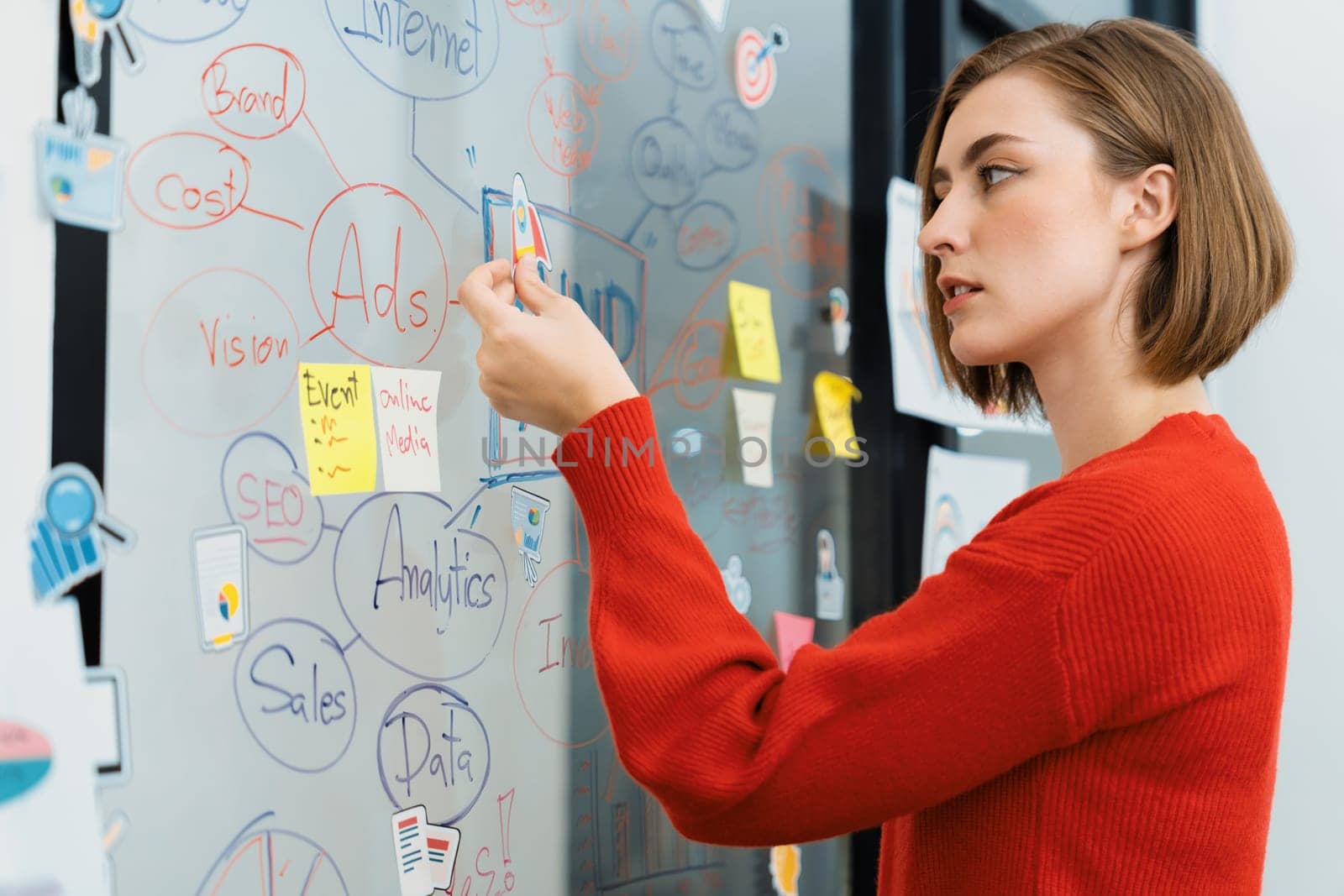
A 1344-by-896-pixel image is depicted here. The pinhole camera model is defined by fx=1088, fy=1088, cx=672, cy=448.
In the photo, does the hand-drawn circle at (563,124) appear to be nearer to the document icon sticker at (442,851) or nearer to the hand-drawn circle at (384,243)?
the hand-drawn circle at (384,243)

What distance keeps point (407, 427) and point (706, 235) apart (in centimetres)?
44

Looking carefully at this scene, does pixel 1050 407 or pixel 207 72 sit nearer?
pixel 207 72

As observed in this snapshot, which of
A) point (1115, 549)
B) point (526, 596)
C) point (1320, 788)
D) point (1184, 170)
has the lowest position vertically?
point (1320, 788)

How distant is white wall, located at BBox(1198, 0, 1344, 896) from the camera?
1601 mm

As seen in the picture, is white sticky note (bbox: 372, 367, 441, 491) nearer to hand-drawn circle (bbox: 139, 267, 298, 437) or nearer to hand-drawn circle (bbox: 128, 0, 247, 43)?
hand-drawn circle (bbox: 139, 267, 298, 437)

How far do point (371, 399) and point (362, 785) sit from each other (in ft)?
0.96

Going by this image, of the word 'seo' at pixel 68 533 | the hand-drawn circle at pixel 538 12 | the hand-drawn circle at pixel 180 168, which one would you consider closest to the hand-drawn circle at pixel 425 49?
the hand-drawn circle at pixel 538 12

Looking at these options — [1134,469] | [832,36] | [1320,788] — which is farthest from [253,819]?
[1320,788]

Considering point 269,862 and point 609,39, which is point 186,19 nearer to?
point 609,39

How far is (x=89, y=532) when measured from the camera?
0.68 metres

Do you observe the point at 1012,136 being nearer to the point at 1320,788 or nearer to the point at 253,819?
the point at 253,819

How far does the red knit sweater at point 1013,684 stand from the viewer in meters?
0.62

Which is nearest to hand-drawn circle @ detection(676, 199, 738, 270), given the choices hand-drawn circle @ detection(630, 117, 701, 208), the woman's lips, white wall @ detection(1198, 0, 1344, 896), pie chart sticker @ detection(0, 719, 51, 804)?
hand-drawn circle @ detection(630, 117, 701, 208)

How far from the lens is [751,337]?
1198 millimetres
